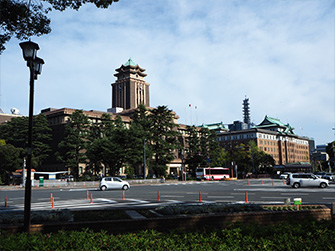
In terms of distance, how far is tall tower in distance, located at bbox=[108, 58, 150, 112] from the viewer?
138m

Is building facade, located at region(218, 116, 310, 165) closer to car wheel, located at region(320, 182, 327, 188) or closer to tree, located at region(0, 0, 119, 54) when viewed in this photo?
car wheel, located at region(320, 182, 327, 188)

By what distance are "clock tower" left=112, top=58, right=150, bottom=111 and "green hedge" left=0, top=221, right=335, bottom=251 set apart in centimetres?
12997

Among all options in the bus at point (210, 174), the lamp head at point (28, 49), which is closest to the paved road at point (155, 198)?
the lamp head at point (28, 49)

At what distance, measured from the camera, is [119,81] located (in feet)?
471

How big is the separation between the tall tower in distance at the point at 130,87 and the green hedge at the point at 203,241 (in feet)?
426

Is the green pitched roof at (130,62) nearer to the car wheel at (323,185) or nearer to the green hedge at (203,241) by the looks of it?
the car wheel at (323,185)

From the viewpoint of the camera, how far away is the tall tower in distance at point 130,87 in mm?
138125

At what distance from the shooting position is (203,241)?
6.45 m

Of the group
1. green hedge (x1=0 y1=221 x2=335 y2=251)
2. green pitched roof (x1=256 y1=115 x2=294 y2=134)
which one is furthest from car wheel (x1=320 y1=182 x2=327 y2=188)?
green pitched roof (x1=256 y1=115 x2=294 y2=134)

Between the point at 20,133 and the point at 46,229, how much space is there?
6645 centimetres

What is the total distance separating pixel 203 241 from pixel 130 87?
437ft

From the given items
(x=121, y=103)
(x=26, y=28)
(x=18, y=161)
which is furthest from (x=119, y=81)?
(x=26, y=28)

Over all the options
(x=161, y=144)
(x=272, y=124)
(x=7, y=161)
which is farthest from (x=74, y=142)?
(x=272, y=124)

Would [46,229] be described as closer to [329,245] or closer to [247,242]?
[247,242]
